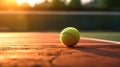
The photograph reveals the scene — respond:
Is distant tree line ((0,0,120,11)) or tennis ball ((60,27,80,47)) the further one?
distant tree line ((0,0,120,11))

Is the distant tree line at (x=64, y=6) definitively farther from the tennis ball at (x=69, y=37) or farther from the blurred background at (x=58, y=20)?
the tennis ball at (x=69, y=37)

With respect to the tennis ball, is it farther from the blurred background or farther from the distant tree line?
the distant tree line

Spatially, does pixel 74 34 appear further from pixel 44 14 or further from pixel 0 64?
pixel 44 14

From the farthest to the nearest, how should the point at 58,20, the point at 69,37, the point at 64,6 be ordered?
the point at 64,6 → the point at 58,20 → the point at 69,37

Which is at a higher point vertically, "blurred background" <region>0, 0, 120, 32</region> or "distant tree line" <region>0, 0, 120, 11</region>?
"distant tree line" <region>0, 0, 120, 11</region>

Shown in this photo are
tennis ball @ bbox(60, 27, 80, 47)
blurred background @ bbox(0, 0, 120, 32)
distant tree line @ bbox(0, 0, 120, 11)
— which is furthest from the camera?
distant tree line @ bbox(0, 0, 120, 11)

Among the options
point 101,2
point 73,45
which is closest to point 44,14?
point 101,2

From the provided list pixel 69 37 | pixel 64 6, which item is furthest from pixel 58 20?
pixel 69 37

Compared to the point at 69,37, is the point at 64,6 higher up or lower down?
higher up

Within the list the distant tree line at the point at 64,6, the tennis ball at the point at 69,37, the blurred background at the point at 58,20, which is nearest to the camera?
the tennis ball at the point at 69,37

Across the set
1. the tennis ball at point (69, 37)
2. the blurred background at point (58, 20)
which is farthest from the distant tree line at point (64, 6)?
the tennis ball at point (69, 37)

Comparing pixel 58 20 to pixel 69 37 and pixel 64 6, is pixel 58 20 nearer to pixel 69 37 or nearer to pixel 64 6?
pixel 64 6

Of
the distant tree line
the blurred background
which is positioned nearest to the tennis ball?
the blurred background
